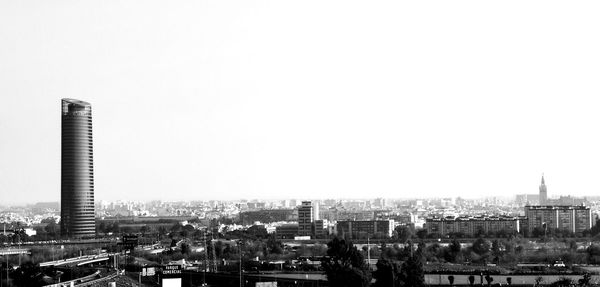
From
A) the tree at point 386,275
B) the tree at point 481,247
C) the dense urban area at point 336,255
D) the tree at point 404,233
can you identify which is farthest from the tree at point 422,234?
the tree at point 386,275

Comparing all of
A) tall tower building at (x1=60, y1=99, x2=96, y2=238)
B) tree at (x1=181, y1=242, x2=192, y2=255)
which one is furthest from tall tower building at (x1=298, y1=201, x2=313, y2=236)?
tree at (x1=181, y1=242, x2=192, y2=255)

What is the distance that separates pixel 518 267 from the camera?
252 ft

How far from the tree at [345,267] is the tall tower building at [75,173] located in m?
96.6

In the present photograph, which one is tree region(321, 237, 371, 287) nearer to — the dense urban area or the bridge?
the dense urban area

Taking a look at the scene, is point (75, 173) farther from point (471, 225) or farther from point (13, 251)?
point (13, 251)

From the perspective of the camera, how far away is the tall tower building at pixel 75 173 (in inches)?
5807

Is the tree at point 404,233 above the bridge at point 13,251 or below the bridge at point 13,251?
below

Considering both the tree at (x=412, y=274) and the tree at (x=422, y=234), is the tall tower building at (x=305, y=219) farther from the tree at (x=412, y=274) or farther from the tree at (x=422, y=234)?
the tree at (x=412, y=274)

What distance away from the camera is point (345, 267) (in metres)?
51.9

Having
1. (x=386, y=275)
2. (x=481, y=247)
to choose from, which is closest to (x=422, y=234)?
(x=481, y=247)

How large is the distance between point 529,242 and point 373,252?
1949cm

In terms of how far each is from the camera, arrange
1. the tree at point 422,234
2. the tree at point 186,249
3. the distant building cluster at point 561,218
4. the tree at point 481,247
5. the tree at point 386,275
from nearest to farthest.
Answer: the tree at point 386,275 < the tree at point 481,247 < the tree at point 186,249 < the tree at point 422,234 < the distant building cluster at point 561,218

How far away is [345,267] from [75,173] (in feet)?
329

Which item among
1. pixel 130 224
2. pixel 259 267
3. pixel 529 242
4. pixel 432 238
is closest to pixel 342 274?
pixel 259 267
